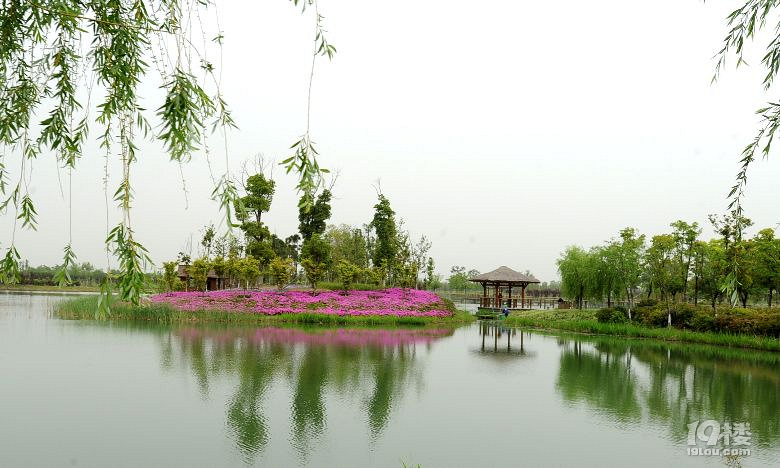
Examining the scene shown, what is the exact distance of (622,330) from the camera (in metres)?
16.7

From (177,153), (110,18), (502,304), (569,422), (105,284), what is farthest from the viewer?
(502,304)

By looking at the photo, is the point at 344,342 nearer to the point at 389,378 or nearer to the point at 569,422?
the point at 389,378

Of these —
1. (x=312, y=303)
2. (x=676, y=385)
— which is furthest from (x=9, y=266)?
(x=312, y=303)

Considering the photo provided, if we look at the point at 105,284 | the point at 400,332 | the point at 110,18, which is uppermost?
the point at 110,18

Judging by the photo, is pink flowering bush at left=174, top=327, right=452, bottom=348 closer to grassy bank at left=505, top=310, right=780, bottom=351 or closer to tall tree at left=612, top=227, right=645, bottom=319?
grassy bank at left=505, top=310, right=780, bottom=351

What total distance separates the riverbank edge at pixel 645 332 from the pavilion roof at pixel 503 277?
268 centimetres

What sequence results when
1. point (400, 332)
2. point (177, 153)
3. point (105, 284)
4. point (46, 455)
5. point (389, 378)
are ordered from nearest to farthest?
point (105, 284)
point (177, 153)
point (46, 455)
point (389, 378)
point (400, 332)

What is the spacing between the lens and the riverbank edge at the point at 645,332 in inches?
540

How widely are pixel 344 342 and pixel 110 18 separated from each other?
11.5 metres

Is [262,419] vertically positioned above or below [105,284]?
below

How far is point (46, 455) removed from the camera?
15.5ft

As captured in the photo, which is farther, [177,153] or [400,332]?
[400,332]

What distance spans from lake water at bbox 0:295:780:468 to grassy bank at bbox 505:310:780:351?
113 cm

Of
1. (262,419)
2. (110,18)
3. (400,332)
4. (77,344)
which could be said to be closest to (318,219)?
(400,332)
